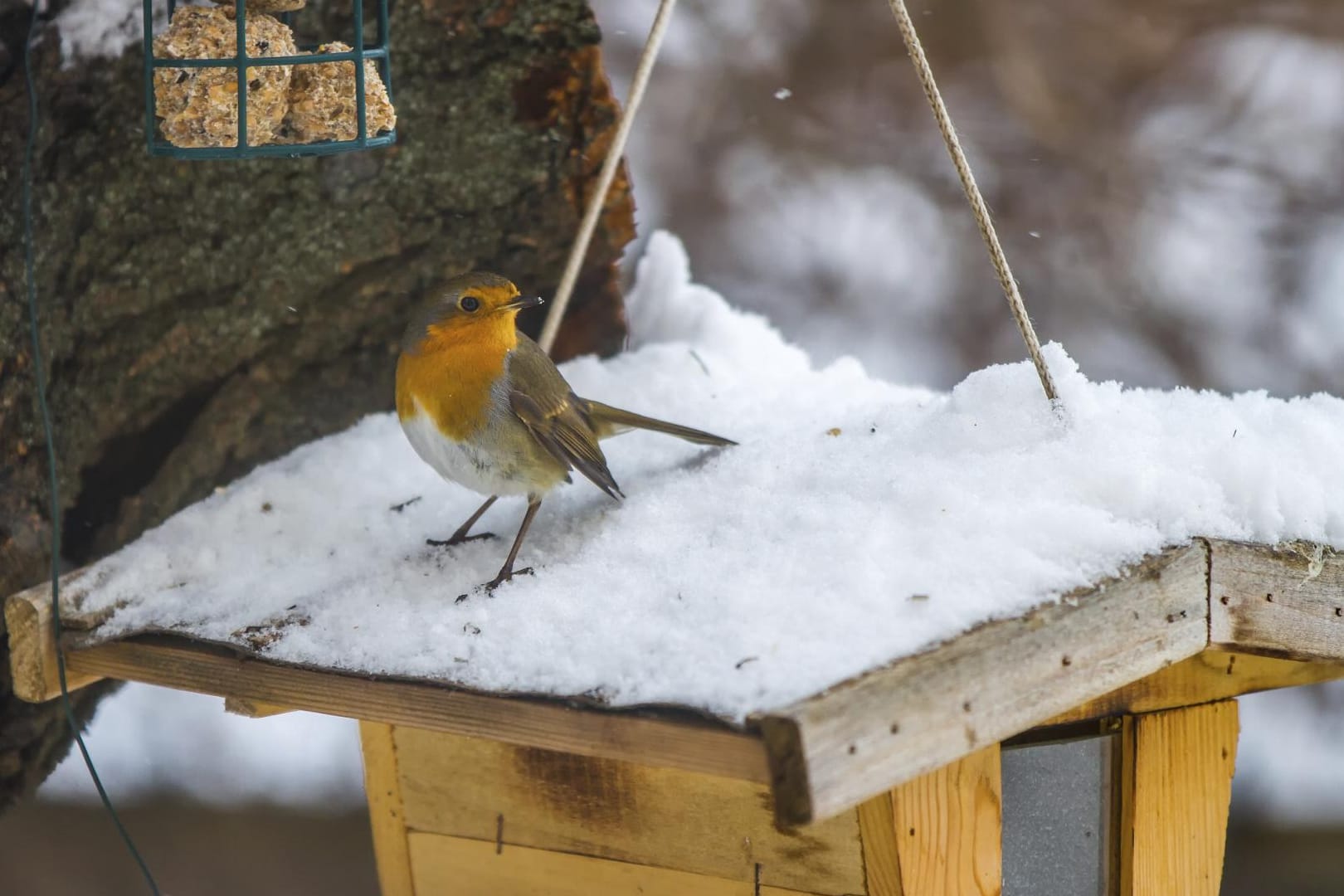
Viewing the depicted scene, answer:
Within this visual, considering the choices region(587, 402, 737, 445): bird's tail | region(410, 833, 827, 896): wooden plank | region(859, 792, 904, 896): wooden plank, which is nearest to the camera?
region(859, 792, 904, 896): wooden plank

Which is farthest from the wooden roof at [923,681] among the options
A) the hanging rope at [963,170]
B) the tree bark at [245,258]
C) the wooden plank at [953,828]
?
the tree bark at [245,258]

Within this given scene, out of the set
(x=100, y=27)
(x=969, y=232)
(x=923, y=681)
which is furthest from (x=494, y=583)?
(x=969, y=232)

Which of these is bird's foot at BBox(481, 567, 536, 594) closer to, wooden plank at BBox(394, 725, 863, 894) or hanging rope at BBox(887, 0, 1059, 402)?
wooden plank at BBox(394, 725, 863, 894)

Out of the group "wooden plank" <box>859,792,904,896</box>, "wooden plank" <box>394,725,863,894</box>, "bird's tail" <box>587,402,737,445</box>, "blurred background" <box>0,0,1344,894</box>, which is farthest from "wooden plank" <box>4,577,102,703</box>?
"blurred background" <box>0,0,1344,894</box>

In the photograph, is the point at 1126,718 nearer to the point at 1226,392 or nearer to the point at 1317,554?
the point at 1317,554

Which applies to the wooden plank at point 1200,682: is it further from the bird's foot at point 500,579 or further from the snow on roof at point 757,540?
the bird's foot at point 500,579

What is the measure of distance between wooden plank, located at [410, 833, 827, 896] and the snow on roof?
44 cm

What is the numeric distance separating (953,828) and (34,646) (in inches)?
57.9

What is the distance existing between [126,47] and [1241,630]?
87.6 inches

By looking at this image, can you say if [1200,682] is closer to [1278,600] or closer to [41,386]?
[1278,600]

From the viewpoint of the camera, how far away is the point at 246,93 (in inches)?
85.2

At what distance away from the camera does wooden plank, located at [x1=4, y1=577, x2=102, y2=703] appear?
2244 mm

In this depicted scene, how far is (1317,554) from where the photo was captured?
6.46ft

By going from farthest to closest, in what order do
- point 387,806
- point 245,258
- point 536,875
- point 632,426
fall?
point 245,258
point 632,426
point 387,806
point 536,875
